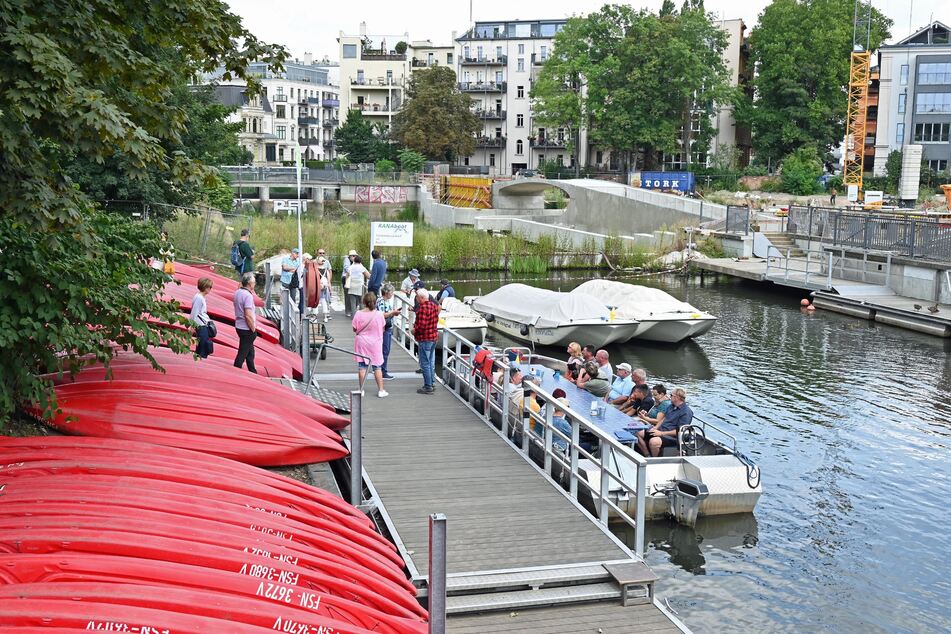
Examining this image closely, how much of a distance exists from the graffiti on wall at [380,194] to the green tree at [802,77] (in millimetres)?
27867

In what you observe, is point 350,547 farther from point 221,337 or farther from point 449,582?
point 221,337

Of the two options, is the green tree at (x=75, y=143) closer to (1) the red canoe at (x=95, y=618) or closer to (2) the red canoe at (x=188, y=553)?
(2) the red canoe at (x=188, y=553)

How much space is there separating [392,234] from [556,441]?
16.6m

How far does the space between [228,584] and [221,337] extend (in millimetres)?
10345

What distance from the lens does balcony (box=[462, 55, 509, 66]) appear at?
10394 centimetres

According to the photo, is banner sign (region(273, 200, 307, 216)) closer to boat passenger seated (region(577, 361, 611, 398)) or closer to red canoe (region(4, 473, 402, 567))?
boat passenger seated (region(577, 361, 611, 398))

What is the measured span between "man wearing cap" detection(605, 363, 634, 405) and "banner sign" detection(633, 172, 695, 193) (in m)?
54.1

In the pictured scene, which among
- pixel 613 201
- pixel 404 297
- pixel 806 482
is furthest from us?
pixel 613 201

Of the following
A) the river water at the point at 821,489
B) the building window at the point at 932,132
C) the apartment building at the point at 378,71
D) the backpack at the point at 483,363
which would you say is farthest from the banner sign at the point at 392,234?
the apartment building at the point at 378,71

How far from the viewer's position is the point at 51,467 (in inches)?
353

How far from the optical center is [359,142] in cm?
9819

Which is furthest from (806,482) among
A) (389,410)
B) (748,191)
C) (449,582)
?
(748,191)

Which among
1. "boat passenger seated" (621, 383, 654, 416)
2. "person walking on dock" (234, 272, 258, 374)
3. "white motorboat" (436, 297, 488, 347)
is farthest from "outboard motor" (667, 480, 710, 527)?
"white motorboat" (436, 297, 488, 347)

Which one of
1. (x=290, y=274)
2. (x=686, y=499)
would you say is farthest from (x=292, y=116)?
(x=686, y=499)
